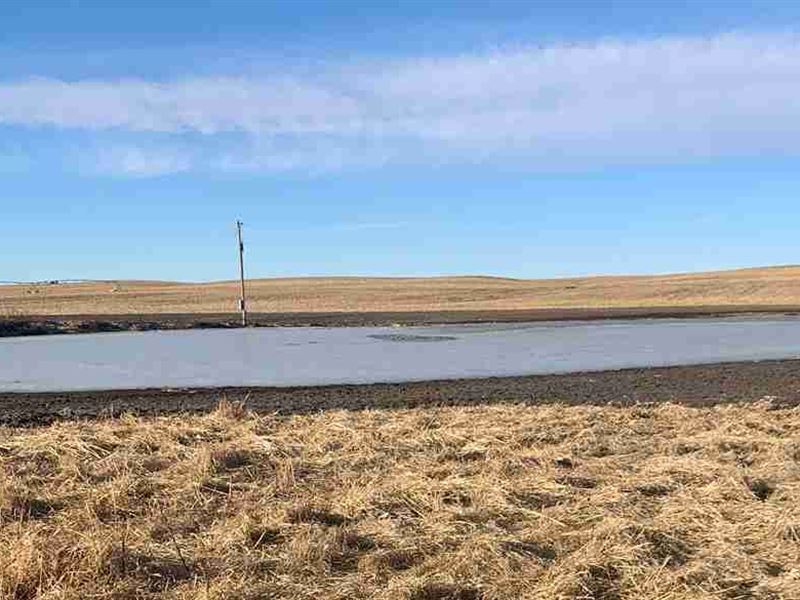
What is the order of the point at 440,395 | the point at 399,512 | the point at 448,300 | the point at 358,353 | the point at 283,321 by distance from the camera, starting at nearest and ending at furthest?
1. the point at 399,512
2. the point at 440,395
3. the point at 358,353
4. the point at 283,321
5. the point at 448,300

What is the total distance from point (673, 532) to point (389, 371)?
15551 millimetres

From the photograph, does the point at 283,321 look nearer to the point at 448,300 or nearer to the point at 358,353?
the point at 358,353

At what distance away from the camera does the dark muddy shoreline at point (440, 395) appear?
14.7 metres

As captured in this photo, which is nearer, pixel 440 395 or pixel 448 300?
pixel 440 395

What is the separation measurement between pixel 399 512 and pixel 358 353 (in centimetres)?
2056

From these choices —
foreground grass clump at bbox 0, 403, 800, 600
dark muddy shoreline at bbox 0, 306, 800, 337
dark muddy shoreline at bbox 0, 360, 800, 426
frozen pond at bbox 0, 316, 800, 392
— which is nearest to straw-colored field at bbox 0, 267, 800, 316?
dark muddy shoreline at bbox 0, 306, 800, 337

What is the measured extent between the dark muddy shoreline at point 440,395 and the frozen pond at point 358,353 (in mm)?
1647

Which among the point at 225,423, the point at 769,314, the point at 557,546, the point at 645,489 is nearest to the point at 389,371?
the point at 225,423

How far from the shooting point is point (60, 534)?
6.12m

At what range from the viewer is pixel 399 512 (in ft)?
22.8

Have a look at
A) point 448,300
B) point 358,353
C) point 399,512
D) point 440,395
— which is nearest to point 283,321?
point 358,353

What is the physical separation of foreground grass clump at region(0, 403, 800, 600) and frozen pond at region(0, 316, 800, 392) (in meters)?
9.59

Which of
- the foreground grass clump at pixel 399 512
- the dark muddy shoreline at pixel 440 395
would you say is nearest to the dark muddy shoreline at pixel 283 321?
the dark muddy shoreline at pixel 440 395

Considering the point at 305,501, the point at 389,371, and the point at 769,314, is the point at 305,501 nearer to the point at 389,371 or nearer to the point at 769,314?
the point at 389,371
